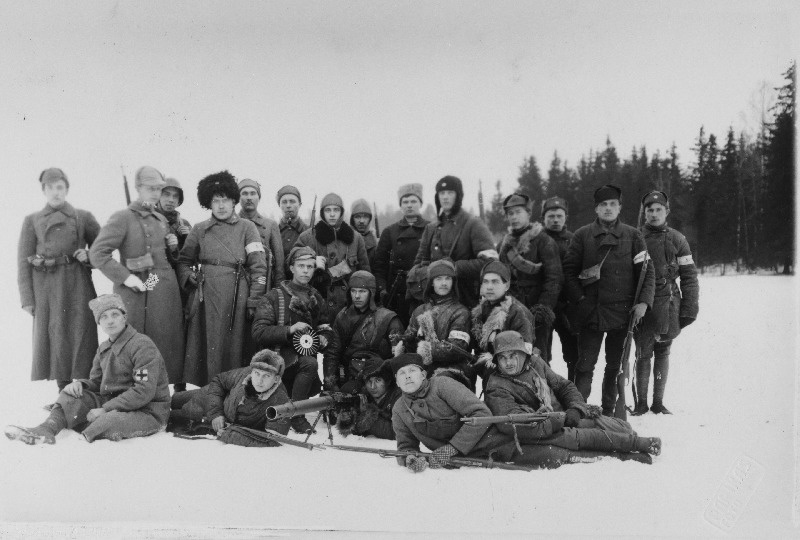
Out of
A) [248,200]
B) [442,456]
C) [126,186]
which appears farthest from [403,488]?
[126,186]

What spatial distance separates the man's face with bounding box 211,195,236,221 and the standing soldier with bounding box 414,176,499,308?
1734 mm

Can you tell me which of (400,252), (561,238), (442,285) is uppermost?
(561,238)

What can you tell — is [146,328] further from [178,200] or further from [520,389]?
[520,389]

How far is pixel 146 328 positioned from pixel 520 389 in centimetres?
306

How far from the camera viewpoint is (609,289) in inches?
189

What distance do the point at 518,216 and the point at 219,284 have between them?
269 cm

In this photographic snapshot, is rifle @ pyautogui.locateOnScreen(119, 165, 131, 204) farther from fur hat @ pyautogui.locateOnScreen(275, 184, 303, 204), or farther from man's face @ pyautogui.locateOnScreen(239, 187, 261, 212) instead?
fur hat @ pyautogui.locateOnScreen(275, 184, 303, 204)

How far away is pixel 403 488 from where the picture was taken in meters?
3.47

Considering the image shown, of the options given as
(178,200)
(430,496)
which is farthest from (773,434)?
(178,200)

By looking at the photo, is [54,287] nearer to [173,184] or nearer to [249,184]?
[173,184]

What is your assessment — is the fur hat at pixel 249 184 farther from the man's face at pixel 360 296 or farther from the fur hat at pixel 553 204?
the fur hat at pixel 553 204

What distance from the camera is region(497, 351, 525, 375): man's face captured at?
12.8 feet

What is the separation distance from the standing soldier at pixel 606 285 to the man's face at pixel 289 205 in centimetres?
283

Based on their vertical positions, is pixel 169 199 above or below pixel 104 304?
above
